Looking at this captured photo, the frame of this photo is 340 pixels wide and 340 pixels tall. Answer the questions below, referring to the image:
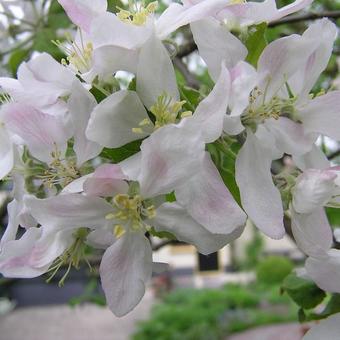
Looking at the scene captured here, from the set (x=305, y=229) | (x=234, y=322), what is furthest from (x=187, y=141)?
(x=234, y=322)

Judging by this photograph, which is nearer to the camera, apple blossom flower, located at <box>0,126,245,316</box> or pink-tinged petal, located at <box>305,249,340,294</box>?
apple blossom flower, located at <box>0,126,245,316</box>

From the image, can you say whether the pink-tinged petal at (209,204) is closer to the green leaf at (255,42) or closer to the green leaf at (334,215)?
the green leaf at (255,42)

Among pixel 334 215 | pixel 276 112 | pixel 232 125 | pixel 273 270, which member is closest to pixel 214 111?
pixel 232 125

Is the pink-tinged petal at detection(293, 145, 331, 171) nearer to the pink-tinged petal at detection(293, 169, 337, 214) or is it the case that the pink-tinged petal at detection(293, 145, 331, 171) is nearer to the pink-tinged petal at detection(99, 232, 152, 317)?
the pink-tinged petal at detection(293, 169, 337, 214)

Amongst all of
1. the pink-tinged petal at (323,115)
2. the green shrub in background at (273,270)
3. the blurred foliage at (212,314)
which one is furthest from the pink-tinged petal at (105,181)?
the green shrub in background at (273,270)

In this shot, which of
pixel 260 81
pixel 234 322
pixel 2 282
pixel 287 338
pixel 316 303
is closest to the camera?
pixel 260 81

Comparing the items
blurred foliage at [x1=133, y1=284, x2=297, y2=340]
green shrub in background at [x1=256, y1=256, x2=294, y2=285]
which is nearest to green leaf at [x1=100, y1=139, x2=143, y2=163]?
blurred foliage at [x1=133, y1=284, x2=297, y2=340]

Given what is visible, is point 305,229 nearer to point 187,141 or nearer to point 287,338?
point 187,141
